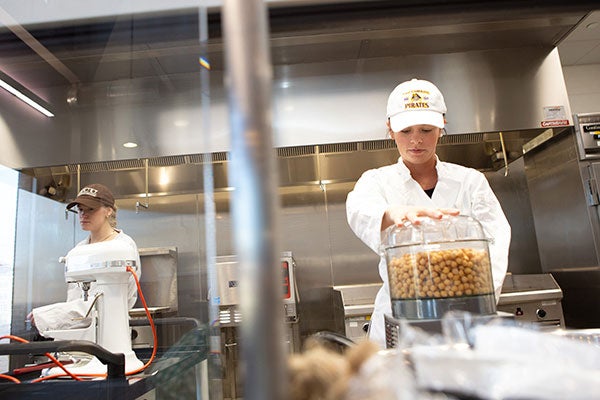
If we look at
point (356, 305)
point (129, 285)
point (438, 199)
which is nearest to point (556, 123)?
point (356, 305)

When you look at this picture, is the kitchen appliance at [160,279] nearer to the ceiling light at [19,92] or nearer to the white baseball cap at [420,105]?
the ceiling light at [19,92]

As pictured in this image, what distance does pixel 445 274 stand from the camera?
2.41ft

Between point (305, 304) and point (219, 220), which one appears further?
point (219, 220)

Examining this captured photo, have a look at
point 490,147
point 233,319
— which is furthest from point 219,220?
point 490,147

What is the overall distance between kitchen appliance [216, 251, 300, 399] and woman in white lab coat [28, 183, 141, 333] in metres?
1.13

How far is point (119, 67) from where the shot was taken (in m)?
2.52

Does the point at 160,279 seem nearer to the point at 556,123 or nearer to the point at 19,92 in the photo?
the point at 19,92

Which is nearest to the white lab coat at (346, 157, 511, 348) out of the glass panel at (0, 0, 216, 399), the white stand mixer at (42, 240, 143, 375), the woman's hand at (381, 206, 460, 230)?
the woman's hand at (381, 206, 460, 230)

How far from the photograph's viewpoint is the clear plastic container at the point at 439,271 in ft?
2.37

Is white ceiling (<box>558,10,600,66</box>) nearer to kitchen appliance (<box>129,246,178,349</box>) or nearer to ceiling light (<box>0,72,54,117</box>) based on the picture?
kitchen appliance (<box>129,246,178,349</box>)

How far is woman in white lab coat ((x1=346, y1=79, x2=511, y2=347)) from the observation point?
3.73 feet

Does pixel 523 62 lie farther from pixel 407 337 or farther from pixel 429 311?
pixel 407 337

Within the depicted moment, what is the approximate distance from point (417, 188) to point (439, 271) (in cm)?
71

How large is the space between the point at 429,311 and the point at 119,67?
91.2 inches
